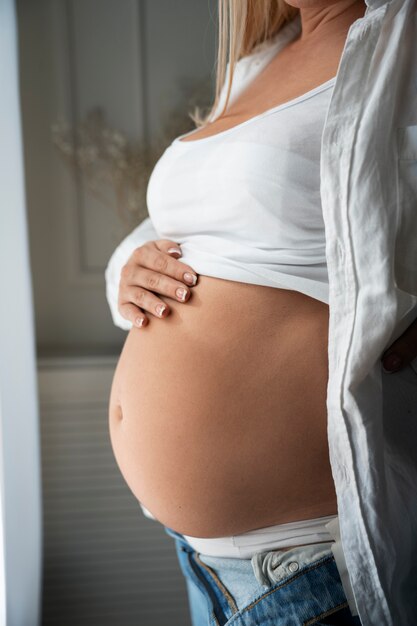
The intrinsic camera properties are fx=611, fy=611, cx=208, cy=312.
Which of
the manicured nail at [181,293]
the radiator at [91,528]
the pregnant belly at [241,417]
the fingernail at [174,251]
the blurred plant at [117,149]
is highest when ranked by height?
the blurred plant at [117,149]

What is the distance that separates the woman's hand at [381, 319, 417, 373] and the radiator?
96 centimetres

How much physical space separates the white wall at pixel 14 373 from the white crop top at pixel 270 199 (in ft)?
1.50

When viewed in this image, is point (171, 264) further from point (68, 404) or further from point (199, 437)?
point (68, 404)

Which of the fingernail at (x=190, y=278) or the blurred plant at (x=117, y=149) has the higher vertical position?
the blurred plant at (x=117, y=149)

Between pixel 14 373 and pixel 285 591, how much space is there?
2.17 ft

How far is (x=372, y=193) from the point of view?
2.19 feet

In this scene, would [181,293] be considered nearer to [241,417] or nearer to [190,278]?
[190,278]

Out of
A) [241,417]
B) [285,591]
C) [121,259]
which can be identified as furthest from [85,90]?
[285,591]

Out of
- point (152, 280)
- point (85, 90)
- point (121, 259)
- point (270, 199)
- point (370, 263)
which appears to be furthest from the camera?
point (85, 90)

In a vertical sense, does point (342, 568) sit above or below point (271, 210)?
below

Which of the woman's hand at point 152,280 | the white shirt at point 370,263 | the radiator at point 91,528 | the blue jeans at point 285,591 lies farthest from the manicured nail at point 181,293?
the radiator at point 91,528

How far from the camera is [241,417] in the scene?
2.52 ft

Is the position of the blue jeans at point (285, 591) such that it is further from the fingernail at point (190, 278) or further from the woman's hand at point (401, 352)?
the fingernail at point (190, 278)

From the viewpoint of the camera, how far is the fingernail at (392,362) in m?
0.72
